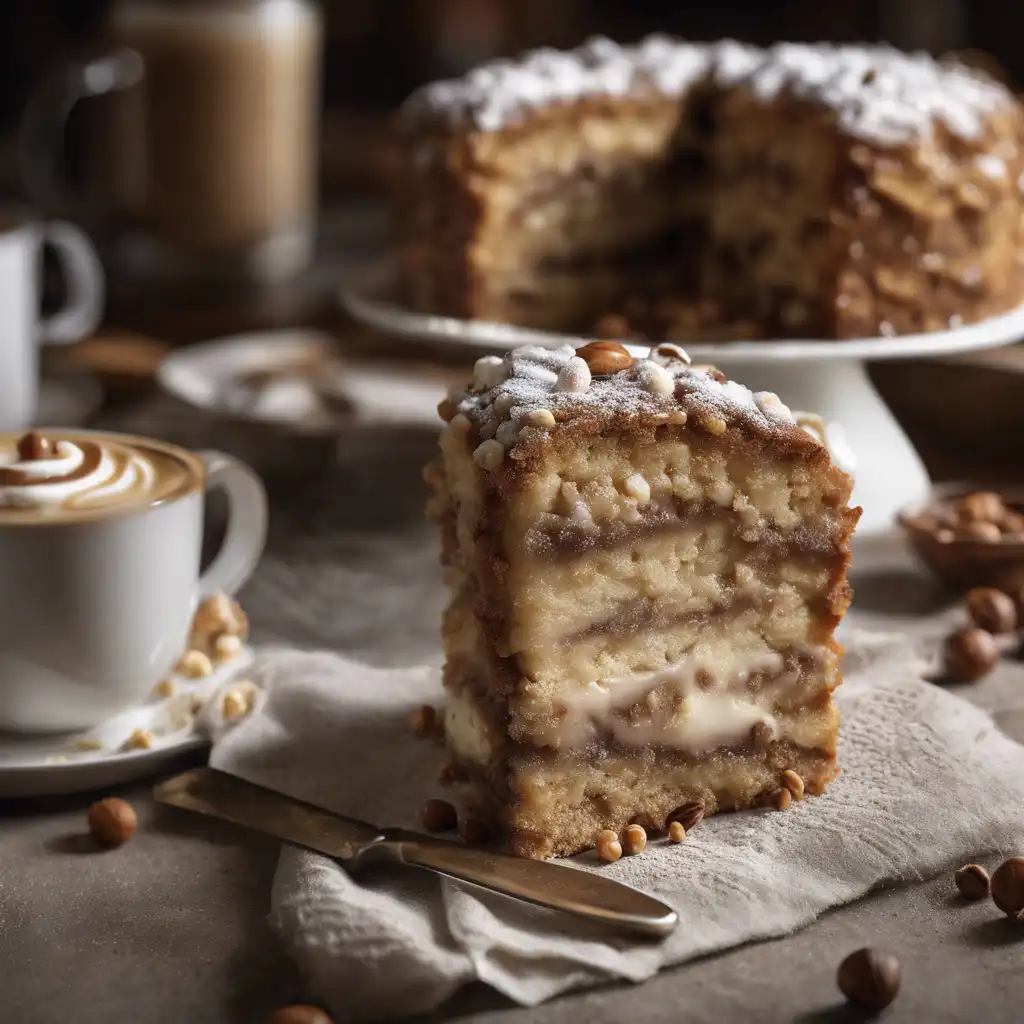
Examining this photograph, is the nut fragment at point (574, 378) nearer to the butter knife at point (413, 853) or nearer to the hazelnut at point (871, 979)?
the butter knife at point (413, 853)

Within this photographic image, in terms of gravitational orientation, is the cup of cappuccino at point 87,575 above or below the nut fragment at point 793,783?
above

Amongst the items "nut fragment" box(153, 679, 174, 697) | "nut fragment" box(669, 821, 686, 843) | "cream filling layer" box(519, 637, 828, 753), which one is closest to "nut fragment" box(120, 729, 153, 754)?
"nut fragment" box(153, 679, 174, 697)

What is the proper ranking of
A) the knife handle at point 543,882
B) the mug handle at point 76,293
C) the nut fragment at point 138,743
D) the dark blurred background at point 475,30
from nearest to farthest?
the knife handle at point 543,882
the nut fragment at point 138,743
the mug handle at point 76,293
the dark blurred background at point 475,30

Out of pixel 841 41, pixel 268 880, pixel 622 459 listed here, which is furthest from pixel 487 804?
pixel 841 41

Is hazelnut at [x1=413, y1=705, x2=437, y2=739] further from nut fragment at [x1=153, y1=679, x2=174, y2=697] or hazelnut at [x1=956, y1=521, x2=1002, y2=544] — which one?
hazelnut at [x1=956, y1=521, x2=1002, y2=544]

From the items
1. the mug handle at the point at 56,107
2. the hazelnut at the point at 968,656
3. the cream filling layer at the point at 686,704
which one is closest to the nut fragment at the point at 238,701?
the cream filling layer at the point at 686,704
